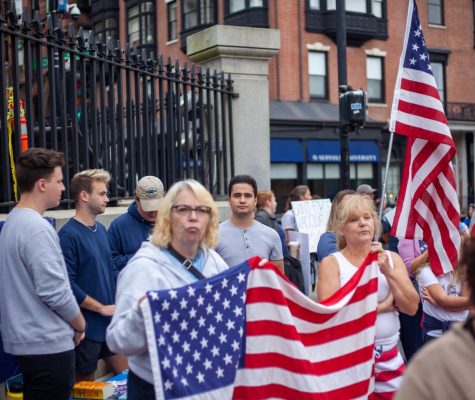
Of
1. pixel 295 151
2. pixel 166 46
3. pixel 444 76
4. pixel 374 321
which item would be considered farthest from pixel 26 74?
pixel 444 76

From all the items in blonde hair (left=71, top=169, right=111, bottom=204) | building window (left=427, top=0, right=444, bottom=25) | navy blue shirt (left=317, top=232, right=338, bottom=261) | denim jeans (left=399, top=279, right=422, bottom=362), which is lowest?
denim jeans (left=399, top=279, right=422, bottom=362)

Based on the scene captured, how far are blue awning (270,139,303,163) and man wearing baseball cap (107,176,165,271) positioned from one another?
65.0ft

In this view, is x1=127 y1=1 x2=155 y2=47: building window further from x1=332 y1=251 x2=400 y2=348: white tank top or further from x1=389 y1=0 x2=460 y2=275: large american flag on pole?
x1=332 y1=251 x2=400 y2=348: white tank top

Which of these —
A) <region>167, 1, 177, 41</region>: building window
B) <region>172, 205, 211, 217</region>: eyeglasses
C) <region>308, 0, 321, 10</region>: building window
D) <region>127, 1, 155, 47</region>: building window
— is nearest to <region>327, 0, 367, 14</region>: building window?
<region>308, 0, 321, 10</region>: building window

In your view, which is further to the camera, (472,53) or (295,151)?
(472,53)

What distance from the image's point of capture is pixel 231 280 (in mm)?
3709

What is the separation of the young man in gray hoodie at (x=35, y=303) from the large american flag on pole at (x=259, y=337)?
104 cm

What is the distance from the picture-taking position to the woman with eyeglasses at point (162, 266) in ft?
11.0

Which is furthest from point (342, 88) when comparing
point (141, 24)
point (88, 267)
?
point (141, 24)

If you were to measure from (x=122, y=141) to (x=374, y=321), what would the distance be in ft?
12.4

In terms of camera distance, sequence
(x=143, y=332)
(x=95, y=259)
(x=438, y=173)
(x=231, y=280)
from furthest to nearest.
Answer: (x=438, y=173)
(x=95, y=259)
(x=231, y=280)
(x=143, y=332)

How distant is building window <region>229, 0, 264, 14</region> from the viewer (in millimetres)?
27016

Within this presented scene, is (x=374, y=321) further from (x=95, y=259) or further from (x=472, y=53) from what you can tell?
(x=472, y=53)

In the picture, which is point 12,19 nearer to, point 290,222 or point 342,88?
point 342,88
